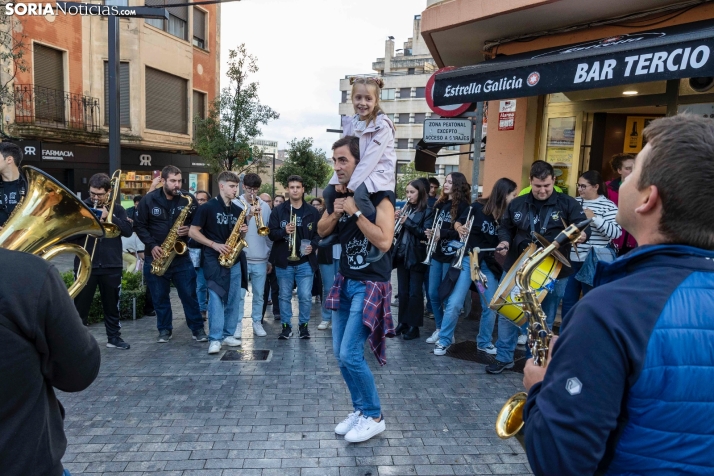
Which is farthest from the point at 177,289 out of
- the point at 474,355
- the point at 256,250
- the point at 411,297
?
the point at 474,355

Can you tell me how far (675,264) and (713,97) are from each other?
22.1ft

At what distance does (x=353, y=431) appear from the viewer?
3.69 metres

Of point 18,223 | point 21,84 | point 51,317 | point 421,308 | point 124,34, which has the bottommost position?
point 421,308

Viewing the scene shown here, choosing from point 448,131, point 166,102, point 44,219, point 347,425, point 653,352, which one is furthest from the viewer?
point 166,102

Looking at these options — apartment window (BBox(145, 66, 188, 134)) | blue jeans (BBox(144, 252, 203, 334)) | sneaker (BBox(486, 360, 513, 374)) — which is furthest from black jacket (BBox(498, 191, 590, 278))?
apartment window (BBox(145, 66, 188, 134))

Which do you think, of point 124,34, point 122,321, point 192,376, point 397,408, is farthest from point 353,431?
point 124,34

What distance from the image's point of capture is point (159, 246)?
6230 millimetres

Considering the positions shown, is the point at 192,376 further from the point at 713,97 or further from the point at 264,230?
the point at 713,97

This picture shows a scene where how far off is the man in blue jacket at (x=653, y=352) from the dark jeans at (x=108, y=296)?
224 inches

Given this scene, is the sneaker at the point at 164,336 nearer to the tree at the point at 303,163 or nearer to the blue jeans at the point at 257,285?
the blue jeans at the point at 257,285

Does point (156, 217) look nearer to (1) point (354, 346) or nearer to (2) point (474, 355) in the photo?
(1) point (354, 346)

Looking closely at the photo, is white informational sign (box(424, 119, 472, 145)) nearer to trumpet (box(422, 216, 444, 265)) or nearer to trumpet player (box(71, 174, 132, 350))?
trumpet (box(422, 216, 444, 265))

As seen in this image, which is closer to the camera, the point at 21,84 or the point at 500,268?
the point at 500,268

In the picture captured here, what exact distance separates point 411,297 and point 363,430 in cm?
301
